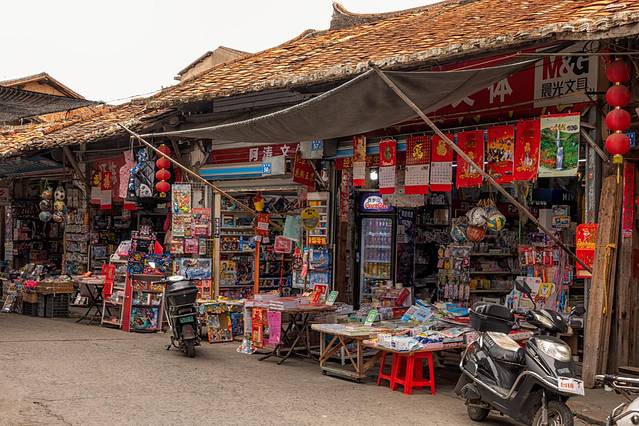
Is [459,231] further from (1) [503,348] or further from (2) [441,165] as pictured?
(1) [503,348]

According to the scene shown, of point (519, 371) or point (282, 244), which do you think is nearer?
point (519, 371)

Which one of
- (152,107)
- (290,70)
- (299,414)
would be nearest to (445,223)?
(290,70)

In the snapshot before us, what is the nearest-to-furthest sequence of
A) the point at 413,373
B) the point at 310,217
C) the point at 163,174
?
the point at 413,373 → the point at 310,217 → the point at 163,174

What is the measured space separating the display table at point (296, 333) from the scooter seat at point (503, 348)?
11.2 feet

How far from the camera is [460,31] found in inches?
360

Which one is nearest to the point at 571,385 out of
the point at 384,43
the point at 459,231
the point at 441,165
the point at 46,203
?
the point at 441,165

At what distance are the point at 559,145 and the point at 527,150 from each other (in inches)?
17.3

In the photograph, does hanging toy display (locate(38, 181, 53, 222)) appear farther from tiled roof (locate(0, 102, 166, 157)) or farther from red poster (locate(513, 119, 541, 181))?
red poster (locate(513, 119, 541, 181))

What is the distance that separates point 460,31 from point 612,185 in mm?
2630

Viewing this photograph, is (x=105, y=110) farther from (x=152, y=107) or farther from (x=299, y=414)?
(x=299, y=414)

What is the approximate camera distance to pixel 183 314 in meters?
10.4

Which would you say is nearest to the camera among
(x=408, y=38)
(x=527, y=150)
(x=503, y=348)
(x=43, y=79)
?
(x=503, y=348)

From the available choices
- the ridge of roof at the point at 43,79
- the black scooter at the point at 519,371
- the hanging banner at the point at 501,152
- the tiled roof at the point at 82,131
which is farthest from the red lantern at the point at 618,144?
the ridge of roof at the point at 43,79

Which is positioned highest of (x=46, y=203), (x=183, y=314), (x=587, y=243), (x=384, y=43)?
(x=384, y=43)
